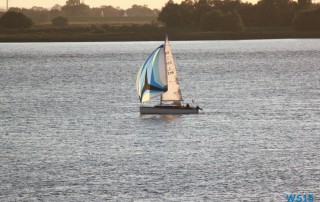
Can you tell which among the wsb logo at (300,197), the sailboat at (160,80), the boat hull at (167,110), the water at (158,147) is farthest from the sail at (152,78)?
the wsb logo at (300,197)

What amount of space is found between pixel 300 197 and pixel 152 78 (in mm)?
37234

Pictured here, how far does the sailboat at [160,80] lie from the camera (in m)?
91.3

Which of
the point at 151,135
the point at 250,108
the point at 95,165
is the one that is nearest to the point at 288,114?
the point at 250,108

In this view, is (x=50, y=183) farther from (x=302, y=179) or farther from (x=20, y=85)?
(x=20, y=85)

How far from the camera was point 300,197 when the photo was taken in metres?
56.2

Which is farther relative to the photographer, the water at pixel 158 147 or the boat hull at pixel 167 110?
the boat hull at pixel 167 110

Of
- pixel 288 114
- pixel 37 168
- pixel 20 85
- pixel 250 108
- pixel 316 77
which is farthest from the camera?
pixel 316 77

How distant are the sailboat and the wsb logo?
34282 millimetres

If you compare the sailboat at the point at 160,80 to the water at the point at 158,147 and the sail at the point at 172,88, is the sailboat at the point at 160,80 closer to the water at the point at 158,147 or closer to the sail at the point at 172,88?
the sail at the point at 172,88

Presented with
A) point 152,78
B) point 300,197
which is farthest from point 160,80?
point 300,197

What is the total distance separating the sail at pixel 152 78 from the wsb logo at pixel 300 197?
36341 millimetres

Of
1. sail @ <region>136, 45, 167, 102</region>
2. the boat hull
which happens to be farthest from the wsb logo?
sail @ <region>136, 45, 167, 102</region>

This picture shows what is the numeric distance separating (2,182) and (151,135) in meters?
21.2

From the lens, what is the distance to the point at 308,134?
80125 mm
